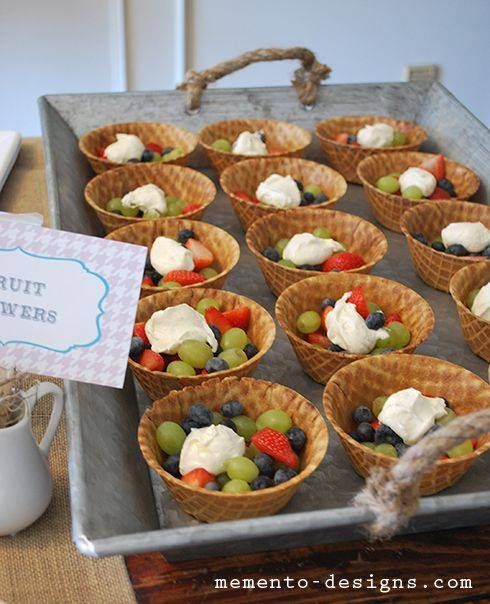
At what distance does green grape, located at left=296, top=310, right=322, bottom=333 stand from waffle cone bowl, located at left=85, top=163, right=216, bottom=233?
0.49 meters

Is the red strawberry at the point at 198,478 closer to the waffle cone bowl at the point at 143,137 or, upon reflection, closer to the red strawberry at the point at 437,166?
the waffle cone bowl at the point at 143,137

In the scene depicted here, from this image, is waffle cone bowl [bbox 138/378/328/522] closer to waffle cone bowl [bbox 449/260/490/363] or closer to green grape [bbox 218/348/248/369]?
green grape [bbox 218/348/248/369]

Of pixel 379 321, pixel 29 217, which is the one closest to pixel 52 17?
pixel 29 217

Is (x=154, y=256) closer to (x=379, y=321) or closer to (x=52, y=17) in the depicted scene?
(x=379, y=321)

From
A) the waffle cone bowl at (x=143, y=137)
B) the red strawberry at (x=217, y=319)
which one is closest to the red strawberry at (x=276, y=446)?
the red strawberry at (x=217, y=319)

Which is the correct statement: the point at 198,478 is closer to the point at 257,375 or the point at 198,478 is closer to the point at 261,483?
the point at 261,483

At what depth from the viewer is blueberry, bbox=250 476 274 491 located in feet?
3.87

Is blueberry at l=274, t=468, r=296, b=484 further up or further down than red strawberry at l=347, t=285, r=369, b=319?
further up

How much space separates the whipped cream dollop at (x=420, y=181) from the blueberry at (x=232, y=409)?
1.05m

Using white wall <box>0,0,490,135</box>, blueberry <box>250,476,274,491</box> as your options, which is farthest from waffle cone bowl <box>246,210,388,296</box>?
white wall <box>0,0,490,135</box>

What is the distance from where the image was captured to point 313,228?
6.57 ft

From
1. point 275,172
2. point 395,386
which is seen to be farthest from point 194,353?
point 275,172

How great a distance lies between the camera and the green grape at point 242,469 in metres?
1.19

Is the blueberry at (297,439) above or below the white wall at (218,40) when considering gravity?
above
